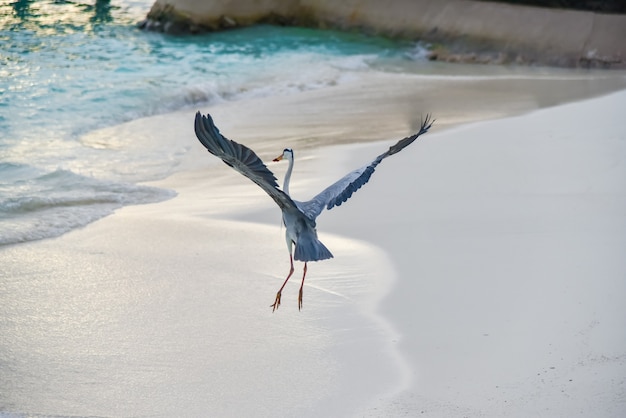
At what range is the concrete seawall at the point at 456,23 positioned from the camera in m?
14.6

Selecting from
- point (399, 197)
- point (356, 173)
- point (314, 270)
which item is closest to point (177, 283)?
point (314, 270)

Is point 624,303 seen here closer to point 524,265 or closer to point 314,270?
point 524,265

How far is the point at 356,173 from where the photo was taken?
566cm

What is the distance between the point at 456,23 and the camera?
622 inches

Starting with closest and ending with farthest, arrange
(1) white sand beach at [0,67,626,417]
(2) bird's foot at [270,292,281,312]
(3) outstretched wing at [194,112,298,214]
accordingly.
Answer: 1. (3) outstretched wing at [194,112,298,214]
2. (1) white sand beach at [0,67,626,417]
3. (2) bird's foot at [270,292,281,312]

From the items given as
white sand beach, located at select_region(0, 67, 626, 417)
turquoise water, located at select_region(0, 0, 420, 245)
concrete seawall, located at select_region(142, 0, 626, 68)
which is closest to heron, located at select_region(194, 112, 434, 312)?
white sand beach, located at select_region(0, 67, 626, 417)

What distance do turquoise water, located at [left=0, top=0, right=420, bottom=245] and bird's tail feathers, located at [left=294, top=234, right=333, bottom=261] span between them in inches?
112

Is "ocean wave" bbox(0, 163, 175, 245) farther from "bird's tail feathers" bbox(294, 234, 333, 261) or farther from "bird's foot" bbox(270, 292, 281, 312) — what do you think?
"bird's tail feathers" bbox(294, 234, 333, 261)

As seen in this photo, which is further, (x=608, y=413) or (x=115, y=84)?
(x=115, y=84)

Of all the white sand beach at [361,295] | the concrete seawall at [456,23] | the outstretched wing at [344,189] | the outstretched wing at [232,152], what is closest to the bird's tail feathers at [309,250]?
the outstretched wing at [344,189]

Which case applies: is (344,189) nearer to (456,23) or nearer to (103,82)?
(103,82)

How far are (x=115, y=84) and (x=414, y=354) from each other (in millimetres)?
9156

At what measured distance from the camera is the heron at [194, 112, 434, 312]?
4.50 meters

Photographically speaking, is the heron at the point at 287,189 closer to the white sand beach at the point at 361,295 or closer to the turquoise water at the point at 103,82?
the white sand beach at the point at 361,295
